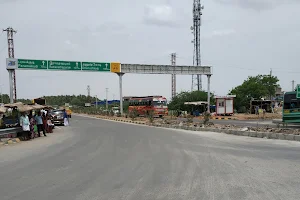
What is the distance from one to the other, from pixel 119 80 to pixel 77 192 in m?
43.3

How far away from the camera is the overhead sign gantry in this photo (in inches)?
1677

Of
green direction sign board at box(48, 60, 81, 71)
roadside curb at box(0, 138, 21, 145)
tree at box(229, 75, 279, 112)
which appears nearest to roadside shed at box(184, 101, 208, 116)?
tree at box(229, 75, 279, 112)

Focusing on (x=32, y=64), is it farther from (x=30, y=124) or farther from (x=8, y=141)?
(x=8, y=141)

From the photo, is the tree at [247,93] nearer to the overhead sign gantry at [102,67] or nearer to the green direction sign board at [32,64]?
the overhead sign gantry at [102,67]

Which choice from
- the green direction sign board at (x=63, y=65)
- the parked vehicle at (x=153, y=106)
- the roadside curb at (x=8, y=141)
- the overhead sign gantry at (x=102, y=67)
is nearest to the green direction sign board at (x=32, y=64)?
the overhead sign gantry at (x=102, y=67)

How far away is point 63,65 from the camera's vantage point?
4475 cm

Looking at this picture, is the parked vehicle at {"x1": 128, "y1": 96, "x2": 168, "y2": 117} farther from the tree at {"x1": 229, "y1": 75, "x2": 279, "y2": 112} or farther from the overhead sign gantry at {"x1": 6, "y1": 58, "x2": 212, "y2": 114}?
the tree at {"x1": 229, "y1": 75, "x2": 279, "y2": 112}

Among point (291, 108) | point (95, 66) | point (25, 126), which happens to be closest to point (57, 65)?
point (95, 66)

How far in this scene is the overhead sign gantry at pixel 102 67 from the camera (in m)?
42.6

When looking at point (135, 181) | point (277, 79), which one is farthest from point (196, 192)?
point (277, 79)

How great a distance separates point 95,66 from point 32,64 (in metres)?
8.85

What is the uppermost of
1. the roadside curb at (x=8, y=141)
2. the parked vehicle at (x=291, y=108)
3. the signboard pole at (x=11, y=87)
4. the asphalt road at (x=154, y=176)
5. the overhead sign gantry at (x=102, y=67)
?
the overhead sign gantry at (x=102, y=67)

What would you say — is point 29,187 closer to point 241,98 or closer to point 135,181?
point 135,181

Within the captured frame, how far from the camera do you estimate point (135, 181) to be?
291 inches
